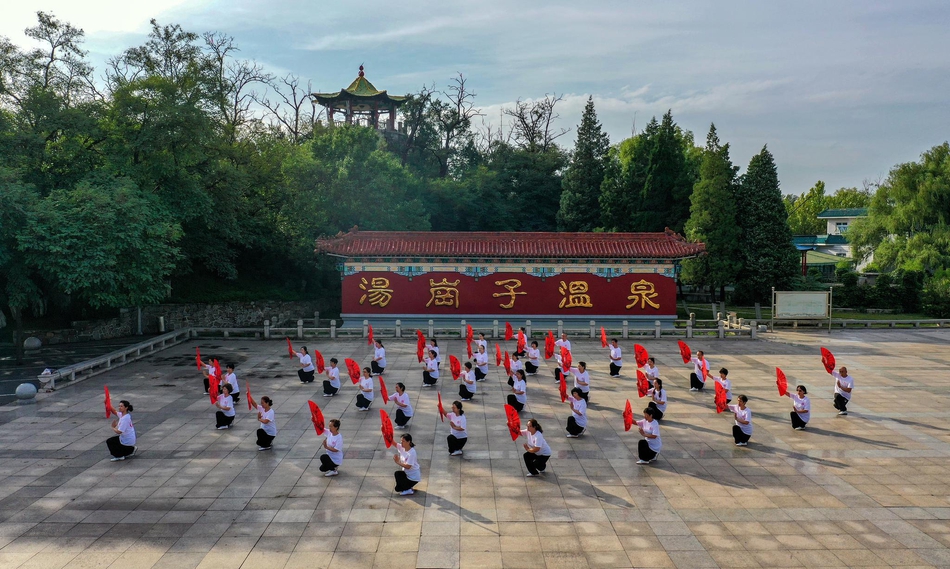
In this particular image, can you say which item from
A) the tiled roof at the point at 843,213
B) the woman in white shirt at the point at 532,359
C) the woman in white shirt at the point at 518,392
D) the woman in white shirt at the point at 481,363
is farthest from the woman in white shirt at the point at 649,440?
the tiled roof at the point at 843,213

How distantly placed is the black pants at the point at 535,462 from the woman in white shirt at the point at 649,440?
1.75 m

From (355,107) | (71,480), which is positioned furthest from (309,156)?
Answer: (71,480)

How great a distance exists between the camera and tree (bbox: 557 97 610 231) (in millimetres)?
41844

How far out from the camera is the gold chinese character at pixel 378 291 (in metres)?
26.7

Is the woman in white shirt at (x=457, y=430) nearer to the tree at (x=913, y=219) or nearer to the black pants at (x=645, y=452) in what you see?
the black pants at (x=645, y=452)

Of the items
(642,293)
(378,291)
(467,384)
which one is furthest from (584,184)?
(467,384)

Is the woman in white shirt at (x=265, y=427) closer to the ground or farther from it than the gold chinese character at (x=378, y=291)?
closer to the ground

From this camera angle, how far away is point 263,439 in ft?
38.9

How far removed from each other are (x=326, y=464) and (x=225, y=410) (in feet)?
12.8

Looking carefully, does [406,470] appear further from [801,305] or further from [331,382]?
[801,305]

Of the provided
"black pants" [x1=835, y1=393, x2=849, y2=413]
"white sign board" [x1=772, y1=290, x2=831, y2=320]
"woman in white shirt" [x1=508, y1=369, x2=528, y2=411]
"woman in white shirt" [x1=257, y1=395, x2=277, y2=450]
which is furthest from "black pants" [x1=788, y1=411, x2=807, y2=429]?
"white sign board" [x1=772, y1=290, x2=831, y2=320]

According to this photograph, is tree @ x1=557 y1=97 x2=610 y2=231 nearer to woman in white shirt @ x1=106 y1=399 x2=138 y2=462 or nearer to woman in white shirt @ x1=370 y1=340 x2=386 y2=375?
woman in white shirt @ x1=370 y1=340 x2=386 y2=375

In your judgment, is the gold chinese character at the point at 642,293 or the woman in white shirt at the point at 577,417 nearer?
the woman in white shirt at the point at 577,417

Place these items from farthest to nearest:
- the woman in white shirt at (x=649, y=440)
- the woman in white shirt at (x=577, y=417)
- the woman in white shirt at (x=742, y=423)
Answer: the woman in white shirt at (x=577, y=417) → the woman in white shirt at (x=742, y=423) → the woman in white shirt at (x=649, y=440)
